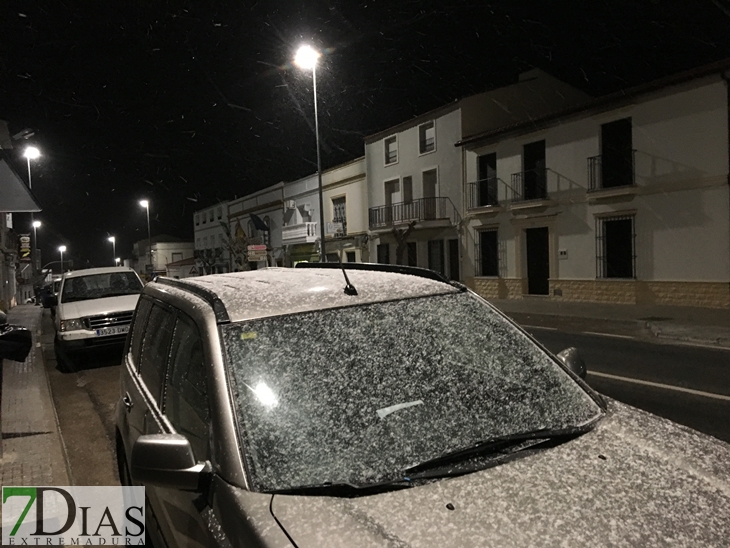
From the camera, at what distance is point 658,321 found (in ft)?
43.9

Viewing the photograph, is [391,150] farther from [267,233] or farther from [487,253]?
[267,233]

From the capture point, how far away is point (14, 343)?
4520 mm

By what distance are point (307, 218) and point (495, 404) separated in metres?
35.3

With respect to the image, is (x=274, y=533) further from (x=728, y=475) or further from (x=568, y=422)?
(x=728, y=475)

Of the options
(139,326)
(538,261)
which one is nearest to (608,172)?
(538,261)

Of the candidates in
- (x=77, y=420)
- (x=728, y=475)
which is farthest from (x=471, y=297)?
(x=77, y=420)

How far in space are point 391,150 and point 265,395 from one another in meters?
28.5

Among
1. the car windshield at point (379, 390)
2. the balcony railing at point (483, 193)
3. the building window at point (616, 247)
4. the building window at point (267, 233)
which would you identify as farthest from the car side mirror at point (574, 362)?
the building window at point (267, 233)

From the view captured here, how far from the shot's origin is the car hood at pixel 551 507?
148cm

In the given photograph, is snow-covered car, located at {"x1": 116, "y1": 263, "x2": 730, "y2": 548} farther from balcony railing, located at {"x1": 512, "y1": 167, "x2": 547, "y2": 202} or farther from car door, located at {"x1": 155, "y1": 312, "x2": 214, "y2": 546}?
balcony railing, located at {"x1": 512, "y1": 167, "x2": 547, "y2": 202}

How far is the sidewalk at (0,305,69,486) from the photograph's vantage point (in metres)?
4.56

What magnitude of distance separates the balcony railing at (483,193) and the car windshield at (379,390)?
21732mm

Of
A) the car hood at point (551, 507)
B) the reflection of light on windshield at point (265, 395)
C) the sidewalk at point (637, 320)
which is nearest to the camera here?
the car hood at point (551, 507)

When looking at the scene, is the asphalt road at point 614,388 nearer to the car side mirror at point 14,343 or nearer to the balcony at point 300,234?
the car side mirror at point 14,343
